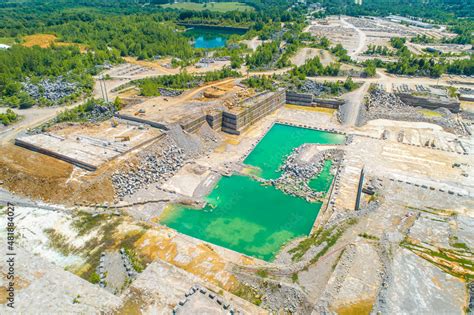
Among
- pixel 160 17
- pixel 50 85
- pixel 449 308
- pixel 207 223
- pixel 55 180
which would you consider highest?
pixel 160 17

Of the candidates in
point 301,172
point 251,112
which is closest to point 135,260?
point 301,172

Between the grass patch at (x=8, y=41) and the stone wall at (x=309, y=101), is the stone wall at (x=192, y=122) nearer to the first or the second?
the stone wall at (x=309, y=101)

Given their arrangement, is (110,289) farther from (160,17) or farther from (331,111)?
(160,17)

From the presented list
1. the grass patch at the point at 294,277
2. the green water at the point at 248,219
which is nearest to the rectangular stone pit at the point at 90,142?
the green water at the point at 248,219

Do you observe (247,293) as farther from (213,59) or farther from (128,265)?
(213,59)

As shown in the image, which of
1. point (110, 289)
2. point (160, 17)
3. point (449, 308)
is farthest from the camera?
Result: point (160, 17)

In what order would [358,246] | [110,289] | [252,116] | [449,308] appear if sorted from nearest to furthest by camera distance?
[449,308] < [110,289] < [358,246] < [252,116]

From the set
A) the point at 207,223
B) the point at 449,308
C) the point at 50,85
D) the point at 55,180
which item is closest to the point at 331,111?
the point at 207,223
